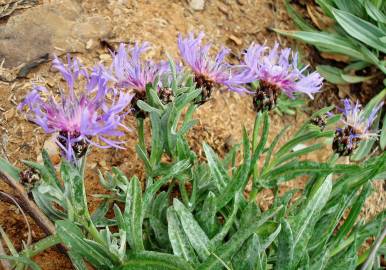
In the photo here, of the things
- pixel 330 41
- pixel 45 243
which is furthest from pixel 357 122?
pixel 45 243

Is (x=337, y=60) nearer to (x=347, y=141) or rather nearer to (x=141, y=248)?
(x=347, y=141)

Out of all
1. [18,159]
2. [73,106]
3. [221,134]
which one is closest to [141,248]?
[73,106]

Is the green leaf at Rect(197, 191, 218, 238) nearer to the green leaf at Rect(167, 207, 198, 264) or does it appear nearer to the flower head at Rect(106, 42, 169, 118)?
the green leaf at Rect(167, 207, 198, 264)

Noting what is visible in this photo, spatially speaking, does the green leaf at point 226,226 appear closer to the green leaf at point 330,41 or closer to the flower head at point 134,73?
the flower head at point 134,73

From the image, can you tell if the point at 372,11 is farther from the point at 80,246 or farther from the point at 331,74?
the point at 80,246

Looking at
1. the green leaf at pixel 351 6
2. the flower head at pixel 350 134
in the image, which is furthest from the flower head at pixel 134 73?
the green leaf at pixel 351 6
